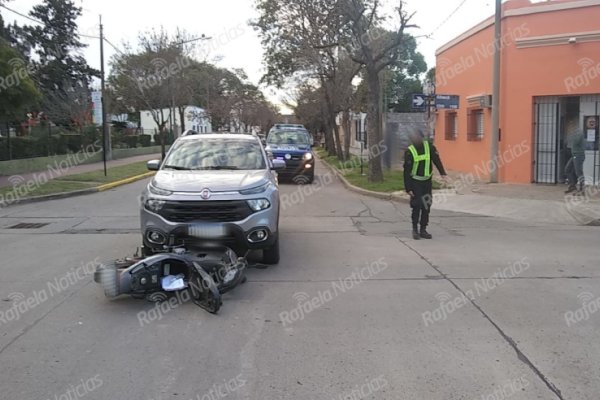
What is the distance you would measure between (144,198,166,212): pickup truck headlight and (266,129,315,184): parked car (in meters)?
12.9

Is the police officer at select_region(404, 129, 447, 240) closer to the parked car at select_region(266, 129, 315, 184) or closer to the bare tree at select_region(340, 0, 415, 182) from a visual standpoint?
the bare tree at select_region(340, 0, 415, 182)

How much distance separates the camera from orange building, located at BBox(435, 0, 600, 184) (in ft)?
51.2

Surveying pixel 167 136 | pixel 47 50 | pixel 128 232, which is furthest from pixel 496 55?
pixel 47 50

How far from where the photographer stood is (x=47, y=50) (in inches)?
2119

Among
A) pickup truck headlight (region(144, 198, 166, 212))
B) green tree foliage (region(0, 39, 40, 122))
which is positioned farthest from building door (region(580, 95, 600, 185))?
green tree foliage (region(0, 39, 40, 122))

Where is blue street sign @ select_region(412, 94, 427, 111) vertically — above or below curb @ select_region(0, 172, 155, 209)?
above

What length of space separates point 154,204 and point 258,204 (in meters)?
1.26

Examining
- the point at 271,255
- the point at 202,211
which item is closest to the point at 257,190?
the point at 202,211

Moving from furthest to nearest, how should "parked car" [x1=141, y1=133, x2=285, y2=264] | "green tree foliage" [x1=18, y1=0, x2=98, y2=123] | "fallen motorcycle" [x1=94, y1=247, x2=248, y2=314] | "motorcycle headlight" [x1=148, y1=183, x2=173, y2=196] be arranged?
"green tree foliage" [x1=18, y1=0, x2=98, y2=123]
"motorcycle headlight" [x1=148, y1=183, x2=173, y2=196]
"parked car" [x1=141, y1=133, x2=285, y2=264]
"fallen motorcycle" [x1=94, y1=247, x2=248, y2=314]

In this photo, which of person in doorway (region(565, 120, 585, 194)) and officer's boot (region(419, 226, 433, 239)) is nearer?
officer's boot (region(419, 226, 433, 239))

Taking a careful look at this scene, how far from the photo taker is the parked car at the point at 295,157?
2041cm

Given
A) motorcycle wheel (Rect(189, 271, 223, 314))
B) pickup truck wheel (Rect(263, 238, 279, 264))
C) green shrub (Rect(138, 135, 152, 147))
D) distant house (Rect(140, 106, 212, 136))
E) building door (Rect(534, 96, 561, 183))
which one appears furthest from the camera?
distant house (Rect(140, 106, 212, 136))

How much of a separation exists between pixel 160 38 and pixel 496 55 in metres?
24.9

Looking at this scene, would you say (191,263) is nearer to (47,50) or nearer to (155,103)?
(155,103)
